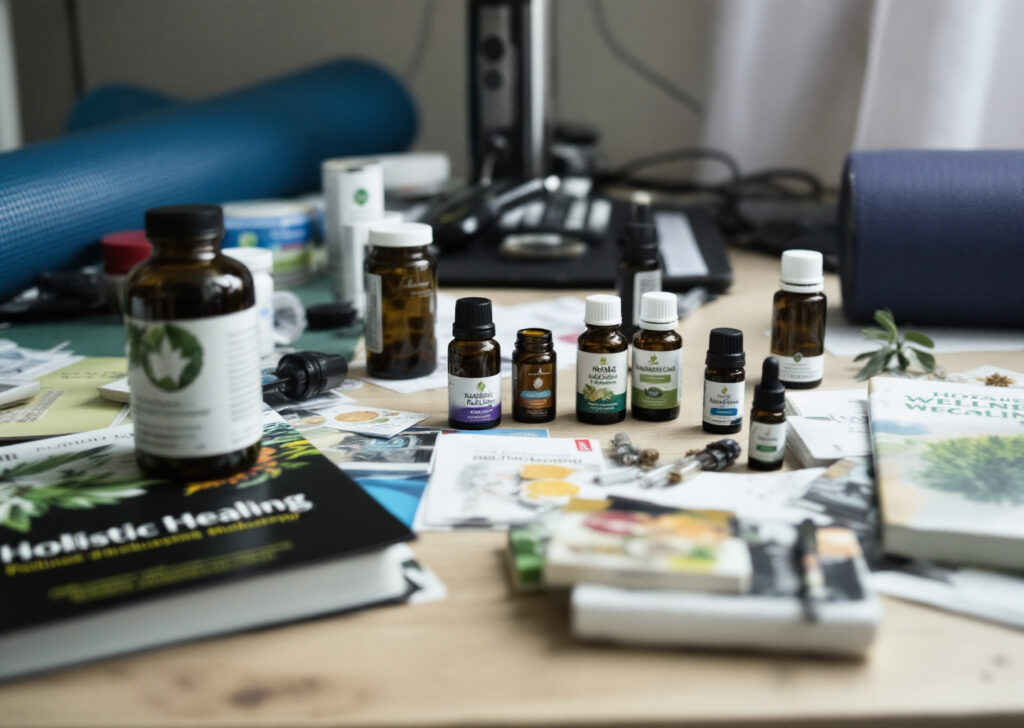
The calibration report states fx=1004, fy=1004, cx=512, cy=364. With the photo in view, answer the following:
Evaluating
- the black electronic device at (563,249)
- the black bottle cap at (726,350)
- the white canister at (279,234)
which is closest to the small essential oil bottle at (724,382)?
the black bottle cap at (726,350)

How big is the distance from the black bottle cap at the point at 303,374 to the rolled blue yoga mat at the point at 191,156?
1.44 ft

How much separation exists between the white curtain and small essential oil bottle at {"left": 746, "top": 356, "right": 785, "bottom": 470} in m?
0.97

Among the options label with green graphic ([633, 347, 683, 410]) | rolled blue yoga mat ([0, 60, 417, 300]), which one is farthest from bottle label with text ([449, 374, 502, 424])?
rolled blue yoga mat ([0, 60, 417, 300])

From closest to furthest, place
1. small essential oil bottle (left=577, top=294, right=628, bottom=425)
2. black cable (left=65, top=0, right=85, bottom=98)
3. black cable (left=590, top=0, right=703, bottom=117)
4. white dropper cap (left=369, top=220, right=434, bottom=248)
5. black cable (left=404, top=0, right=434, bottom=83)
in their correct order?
1. small essential oil bottle (left=577, top=294, right=628, bottom=425)
2. white dropper cap (left=369, top=220, right=434, bottom=248)
3. black cable (left=590, top=0, right=703, bottom=117)
4. black cable (left=404, top=0, right=434, bottom=83)
5. black cable (left=65, top=0, right=85, bottom=98)

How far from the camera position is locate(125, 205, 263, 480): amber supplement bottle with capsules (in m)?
0.61

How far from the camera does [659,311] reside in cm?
80

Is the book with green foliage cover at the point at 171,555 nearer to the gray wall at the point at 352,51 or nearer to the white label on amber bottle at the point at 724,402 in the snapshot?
the white label on amber bottle at the point at 724,402

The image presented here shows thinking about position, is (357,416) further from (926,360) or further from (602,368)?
(926,360)

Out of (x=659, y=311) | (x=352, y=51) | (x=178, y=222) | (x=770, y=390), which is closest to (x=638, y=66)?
(x=352, y=51)

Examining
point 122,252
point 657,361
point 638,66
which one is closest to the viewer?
point 657,361

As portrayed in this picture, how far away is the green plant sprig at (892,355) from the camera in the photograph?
3.01ft

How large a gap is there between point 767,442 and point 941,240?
45cm

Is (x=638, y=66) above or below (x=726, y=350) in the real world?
above

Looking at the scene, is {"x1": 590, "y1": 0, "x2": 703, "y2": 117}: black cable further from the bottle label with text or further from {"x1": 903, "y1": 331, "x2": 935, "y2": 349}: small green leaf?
the bottle label with text
